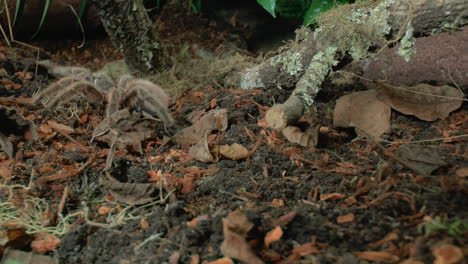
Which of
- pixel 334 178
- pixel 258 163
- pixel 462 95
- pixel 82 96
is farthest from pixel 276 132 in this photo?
pixel 82 96

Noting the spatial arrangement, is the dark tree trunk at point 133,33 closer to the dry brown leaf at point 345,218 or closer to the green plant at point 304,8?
the green plant at point 304,8

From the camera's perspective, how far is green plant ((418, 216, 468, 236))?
97 cm

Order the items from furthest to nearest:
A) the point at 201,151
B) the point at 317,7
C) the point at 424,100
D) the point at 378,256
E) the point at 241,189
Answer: the point at 317,7 → the point at 424,100 → the point at 201,151 → the point at 241,189 → the point at 378,256

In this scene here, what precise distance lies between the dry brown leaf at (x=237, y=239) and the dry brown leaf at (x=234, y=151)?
1.76 feet

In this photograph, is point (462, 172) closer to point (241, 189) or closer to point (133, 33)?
point (241, 189)

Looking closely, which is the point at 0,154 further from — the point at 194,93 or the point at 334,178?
the point at 334,178

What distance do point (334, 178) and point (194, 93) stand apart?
1259mm

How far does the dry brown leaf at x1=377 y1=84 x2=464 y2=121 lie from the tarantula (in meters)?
1.06

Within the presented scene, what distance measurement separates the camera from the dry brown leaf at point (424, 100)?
1794 mm

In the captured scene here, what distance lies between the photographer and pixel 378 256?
986 mm

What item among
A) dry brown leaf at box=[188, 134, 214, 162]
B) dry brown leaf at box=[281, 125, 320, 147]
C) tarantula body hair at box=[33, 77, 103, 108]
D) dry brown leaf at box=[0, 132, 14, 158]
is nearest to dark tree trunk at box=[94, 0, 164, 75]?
tarantula body hair at box=[33, 77, 103, 108]

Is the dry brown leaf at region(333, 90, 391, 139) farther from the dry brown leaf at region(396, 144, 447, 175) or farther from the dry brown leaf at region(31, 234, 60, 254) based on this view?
the dry brown leaf at region(31, 234, 60, 254)

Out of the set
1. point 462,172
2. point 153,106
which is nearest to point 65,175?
point 153,106

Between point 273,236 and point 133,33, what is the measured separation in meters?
1.72
